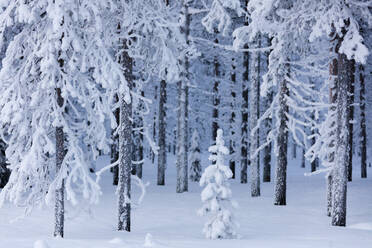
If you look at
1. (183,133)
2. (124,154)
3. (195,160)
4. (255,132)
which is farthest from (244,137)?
(124,154)

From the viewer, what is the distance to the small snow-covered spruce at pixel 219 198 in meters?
10.2

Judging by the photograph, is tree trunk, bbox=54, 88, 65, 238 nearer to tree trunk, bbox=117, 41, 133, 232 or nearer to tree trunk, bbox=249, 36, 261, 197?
tree trunk, bbox=117, 41, 133, 232

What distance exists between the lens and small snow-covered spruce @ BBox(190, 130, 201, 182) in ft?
89.4

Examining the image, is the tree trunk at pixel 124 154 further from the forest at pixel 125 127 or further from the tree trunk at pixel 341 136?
the tree trunk at pixel 341 136

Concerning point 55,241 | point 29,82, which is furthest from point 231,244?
point 29,82

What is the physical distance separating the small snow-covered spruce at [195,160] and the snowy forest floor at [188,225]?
7.63 m

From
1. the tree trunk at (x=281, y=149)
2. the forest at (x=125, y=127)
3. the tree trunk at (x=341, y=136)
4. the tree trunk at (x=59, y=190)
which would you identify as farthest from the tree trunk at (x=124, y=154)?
the tree trunk at (x=281, y=149)

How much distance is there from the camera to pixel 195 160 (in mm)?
27703

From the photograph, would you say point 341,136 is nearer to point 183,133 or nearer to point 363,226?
point 363,226

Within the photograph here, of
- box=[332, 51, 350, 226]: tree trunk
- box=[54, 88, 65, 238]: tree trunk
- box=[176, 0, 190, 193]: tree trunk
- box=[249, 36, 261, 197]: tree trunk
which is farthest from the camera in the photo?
box=[176, 0, 190, 193]: tree trunk

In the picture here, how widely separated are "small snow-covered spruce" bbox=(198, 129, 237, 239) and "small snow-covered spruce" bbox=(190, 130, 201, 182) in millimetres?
16732

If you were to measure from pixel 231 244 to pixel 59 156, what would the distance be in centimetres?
424

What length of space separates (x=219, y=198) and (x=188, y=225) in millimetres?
2597

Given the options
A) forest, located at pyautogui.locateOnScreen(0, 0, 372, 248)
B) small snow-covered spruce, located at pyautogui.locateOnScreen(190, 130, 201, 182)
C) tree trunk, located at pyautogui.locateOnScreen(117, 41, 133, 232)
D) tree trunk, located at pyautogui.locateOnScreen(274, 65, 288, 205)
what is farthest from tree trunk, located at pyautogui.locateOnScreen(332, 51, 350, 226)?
small snow-covered spruce, located at pyautogui.locateOnScreen(190, 130, 201, 182)
